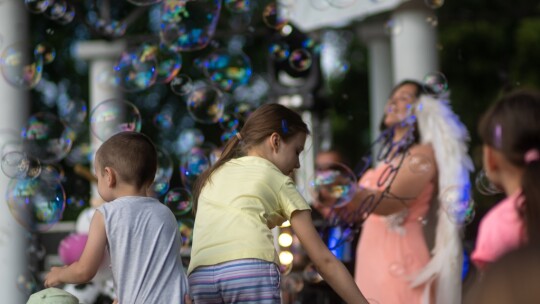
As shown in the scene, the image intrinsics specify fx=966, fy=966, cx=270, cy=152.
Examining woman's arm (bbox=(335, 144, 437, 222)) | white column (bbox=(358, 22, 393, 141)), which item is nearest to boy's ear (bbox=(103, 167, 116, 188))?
woman's arm (bbox=(335, 144, 437, 222))

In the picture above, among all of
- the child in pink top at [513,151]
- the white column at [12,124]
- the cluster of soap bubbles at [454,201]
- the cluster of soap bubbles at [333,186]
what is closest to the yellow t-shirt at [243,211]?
the child in pink top at [513,151]

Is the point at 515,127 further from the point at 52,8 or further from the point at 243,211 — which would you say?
the point at 52,8

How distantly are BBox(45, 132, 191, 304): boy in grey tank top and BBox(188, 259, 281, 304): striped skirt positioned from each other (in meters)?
0.10

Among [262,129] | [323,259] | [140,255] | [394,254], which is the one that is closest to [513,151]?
[323,259]

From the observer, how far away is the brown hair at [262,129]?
3.23 metres

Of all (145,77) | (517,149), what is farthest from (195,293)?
(145,77)

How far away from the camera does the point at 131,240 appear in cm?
309

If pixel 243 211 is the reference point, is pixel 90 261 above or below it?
below

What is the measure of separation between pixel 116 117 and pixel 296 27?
2.94 m

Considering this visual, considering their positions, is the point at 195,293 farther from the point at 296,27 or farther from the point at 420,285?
the point at 296,27

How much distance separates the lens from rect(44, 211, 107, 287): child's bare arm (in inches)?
120

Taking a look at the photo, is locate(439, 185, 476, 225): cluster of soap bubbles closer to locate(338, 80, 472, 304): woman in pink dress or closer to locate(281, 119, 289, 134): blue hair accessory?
locate(338, 80, 472, 304): woman in pink dress

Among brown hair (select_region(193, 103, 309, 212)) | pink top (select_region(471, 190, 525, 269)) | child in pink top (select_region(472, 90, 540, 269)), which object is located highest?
child in pink top (select_region(472, 90, 540, 269))

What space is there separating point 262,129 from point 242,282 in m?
0.54
